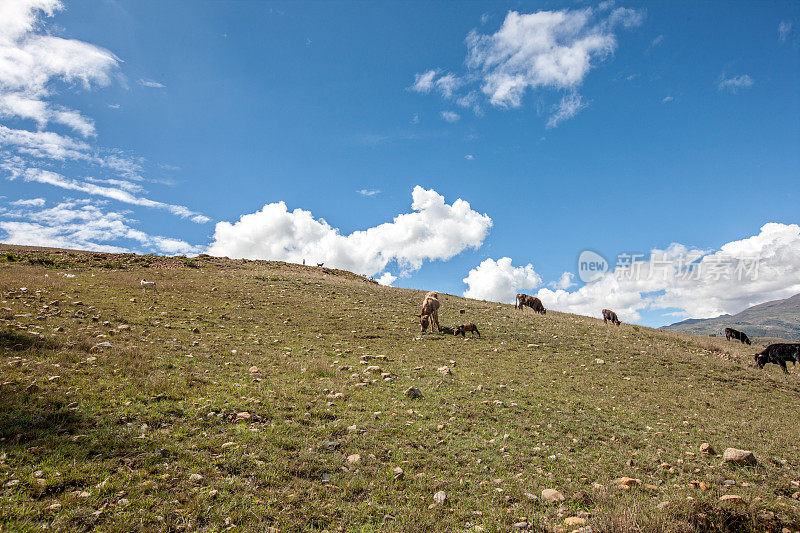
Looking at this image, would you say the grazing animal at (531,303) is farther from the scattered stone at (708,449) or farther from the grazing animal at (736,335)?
the scattered stone at (708,449)

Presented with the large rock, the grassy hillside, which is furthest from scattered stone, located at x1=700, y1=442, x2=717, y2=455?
the large rock

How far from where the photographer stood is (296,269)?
166 feet

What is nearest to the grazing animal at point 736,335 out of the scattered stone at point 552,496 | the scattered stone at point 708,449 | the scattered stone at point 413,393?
the scattered stone at point 708,449

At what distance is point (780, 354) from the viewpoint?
2048 centimetres

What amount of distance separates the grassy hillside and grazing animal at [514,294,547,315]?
1942cm

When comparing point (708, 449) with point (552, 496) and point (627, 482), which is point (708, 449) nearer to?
point (627, 482)

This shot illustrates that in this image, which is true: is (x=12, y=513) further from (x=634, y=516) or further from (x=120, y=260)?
(x=120, y=260)

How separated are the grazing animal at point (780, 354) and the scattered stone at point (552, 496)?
22970 millimetres

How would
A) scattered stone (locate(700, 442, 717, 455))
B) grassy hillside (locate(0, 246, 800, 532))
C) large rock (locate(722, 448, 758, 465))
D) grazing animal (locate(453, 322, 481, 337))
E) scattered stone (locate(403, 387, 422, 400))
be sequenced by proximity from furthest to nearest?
1. grazing animal (locate(453, 322, 481, 337))
2. scattered stone (locate(403, 387, 422, 400))
3. scattered stone (locate(700, 442, 717, 455))
4. large rock (locate(722, 448, 758, 465))
5. grassy hillside (locate(0, 246, 800, 532))

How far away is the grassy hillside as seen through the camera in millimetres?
5535

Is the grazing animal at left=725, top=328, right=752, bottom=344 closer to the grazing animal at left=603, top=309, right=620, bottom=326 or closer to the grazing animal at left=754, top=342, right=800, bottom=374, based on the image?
the grazing animal at left=603, top=309, right=620, bottom=326

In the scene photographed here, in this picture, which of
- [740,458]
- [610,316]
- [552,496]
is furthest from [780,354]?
[552,496]

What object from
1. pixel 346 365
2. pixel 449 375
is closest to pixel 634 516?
pixel 449 375

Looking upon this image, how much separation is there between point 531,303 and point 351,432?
35.6 metres
